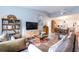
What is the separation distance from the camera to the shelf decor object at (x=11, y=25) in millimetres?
1357

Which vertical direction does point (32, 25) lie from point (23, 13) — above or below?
below

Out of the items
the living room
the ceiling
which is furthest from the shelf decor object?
the ceiling

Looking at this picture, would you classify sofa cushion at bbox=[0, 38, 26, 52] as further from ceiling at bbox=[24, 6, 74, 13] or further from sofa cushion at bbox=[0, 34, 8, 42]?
ceiling at bbox=[24, 6, 74, 13]

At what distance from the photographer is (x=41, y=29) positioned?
1454mm

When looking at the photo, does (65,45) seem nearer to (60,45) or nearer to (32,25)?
(60,45)

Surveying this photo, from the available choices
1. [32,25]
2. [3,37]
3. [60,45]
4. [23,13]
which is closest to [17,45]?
[3,37]

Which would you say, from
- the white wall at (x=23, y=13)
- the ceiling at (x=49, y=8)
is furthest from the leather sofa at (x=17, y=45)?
the ceiling at (x=49, y=8)

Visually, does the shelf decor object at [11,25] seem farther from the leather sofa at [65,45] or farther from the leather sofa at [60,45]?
the leather sofa at [65,45]

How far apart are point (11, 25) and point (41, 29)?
0.42 m

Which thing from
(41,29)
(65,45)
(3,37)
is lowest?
(65,45)

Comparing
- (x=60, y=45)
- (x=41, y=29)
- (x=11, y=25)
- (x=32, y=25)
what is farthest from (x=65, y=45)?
(x=11, y=25)

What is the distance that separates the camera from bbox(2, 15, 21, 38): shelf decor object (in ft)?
4.45

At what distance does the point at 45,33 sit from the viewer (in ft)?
4.79
